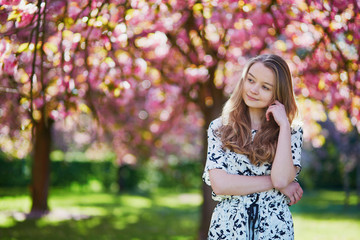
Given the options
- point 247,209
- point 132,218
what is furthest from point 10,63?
point 132,218

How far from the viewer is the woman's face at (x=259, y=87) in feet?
9.46

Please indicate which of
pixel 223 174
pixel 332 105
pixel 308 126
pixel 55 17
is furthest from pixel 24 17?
pixel 308 126

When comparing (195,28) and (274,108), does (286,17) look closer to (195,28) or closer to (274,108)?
(195,28)

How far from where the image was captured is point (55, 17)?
4820mm

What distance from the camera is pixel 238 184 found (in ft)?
9.06

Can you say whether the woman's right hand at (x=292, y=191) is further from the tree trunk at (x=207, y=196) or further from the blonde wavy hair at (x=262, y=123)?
the tree trunk at (x=207, y=196)

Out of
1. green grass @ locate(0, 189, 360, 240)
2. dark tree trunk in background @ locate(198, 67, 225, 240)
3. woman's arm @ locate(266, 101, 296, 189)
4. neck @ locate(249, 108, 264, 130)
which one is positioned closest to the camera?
woman's arm @ locate(266, 101, 296, 189)

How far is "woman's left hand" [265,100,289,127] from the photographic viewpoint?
281 centimetres

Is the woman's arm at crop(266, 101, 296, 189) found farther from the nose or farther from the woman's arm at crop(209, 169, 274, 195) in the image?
the nose

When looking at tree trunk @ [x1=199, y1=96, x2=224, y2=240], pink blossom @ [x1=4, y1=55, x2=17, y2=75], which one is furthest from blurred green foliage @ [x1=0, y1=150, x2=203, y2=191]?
pink blossom @ [x1=4, y1=55, x2=17, y2=75]

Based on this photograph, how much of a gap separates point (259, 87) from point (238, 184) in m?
0.56

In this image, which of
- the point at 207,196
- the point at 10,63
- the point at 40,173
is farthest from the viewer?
the point at 40,173

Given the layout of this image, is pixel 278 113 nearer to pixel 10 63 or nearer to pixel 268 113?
pixel 268 113

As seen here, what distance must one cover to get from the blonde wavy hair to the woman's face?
0.03m
